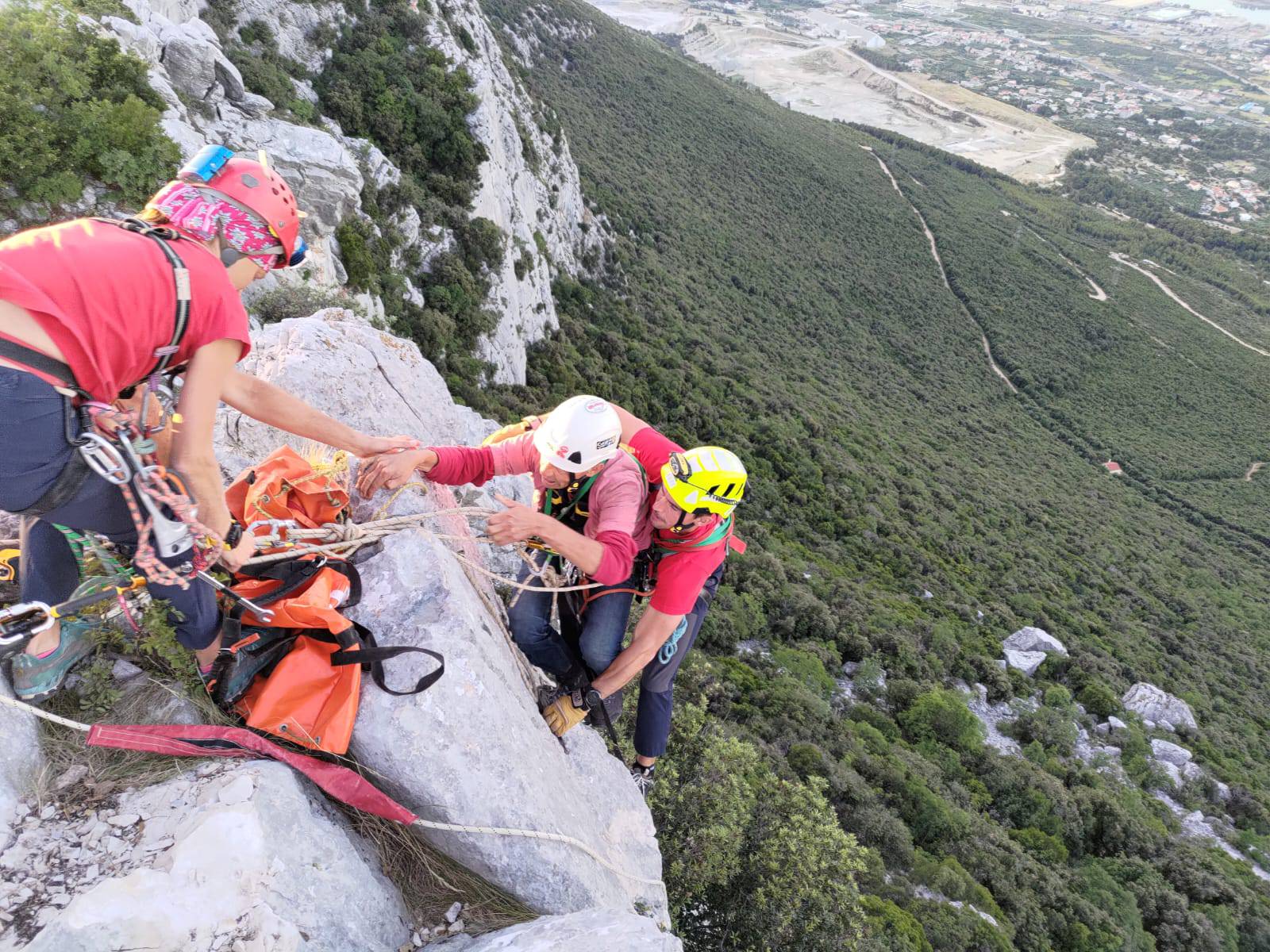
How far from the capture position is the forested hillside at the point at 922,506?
13756 millimetres

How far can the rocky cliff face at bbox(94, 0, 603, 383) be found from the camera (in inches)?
469

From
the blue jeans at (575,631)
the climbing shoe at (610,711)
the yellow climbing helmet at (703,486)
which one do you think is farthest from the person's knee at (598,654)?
the yellow climbing helmet at (703,486)

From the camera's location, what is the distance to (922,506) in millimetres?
35719

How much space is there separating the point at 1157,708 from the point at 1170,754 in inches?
124

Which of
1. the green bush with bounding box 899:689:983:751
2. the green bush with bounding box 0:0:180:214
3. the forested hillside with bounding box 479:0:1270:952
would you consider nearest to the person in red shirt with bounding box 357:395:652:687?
the forested hillside with bounding box 479:0:1270:952

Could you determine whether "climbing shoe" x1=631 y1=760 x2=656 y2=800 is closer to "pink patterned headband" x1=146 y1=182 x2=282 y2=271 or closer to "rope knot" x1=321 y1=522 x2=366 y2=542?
"rope knot" x1=321 y1=522 x2=366 y2=542

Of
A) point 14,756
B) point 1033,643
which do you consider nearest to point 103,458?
point 14,756

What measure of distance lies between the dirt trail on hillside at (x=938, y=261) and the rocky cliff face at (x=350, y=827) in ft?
234

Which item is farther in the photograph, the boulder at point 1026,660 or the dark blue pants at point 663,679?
the boulder at point 1026,660

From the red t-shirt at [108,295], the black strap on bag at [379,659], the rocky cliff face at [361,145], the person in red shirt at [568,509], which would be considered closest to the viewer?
the red t-shirt at [108,295]

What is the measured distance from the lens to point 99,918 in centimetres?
241

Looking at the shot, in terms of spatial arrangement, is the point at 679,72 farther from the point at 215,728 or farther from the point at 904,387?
the point at 215,728

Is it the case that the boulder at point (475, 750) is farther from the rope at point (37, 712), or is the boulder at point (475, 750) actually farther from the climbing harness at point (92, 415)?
the climbing harness at point (92, 415)

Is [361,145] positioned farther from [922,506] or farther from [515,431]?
[922,506]
